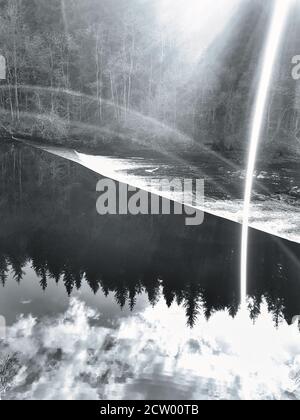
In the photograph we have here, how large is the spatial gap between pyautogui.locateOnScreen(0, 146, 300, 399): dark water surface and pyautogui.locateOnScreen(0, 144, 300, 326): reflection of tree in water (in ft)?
0.15

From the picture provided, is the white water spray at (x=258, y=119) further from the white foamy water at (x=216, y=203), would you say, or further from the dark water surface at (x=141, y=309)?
the white foamy water at (x=216, y=203)

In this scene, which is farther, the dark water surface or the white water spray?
the white water spray

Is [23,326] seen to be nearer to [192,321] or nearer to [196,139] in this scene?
[192,321]

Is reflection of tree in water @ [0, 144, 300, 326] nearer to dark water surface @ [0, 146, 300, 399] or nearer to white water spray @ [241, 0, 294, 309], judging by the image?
dark water surface @ [0, 146, 300, 399]

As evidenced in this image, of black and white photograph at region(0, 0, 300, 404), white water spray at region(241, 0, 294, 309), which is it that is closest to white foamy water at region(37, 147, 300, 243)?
black and white photograph at region(0, 0, 300, 404)

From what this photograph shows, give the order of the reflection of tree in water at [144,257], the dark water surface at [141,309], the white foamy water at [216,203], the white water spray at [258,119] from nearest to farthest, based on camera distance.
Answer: the dark water surface at [141,309]
the reflection of tree in water at [144,257]
the white water spray at [258,119]
the white foamy water at [216,203]

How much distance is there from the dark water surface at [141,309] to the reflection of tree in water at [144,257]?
5 cm

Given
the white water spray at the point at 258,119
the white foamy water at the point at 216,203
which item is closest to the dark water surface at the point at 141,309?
the white water spray at the point at 258,119

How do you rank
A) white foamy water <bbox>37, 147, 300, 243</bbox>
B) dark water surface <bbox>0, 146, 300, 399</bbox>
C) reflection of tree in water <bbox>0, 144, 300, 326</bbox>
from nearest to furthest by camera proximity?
dark water surface <bbox>0, 146, 300, 399</bbox> < reflection of tree in water <bbox>0, 144, 300, 326</bbox> < white foamy water <bbox>37, 147, 300, 243</bbox>

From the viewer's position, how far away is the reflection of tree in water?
34.9ft

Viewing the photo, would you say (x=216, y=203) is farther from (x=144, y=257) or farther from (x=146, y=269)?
(x=146, y=269)

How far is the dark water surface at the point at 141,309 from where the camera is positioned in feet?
23.8

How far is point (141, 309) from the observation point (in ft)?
32.7
